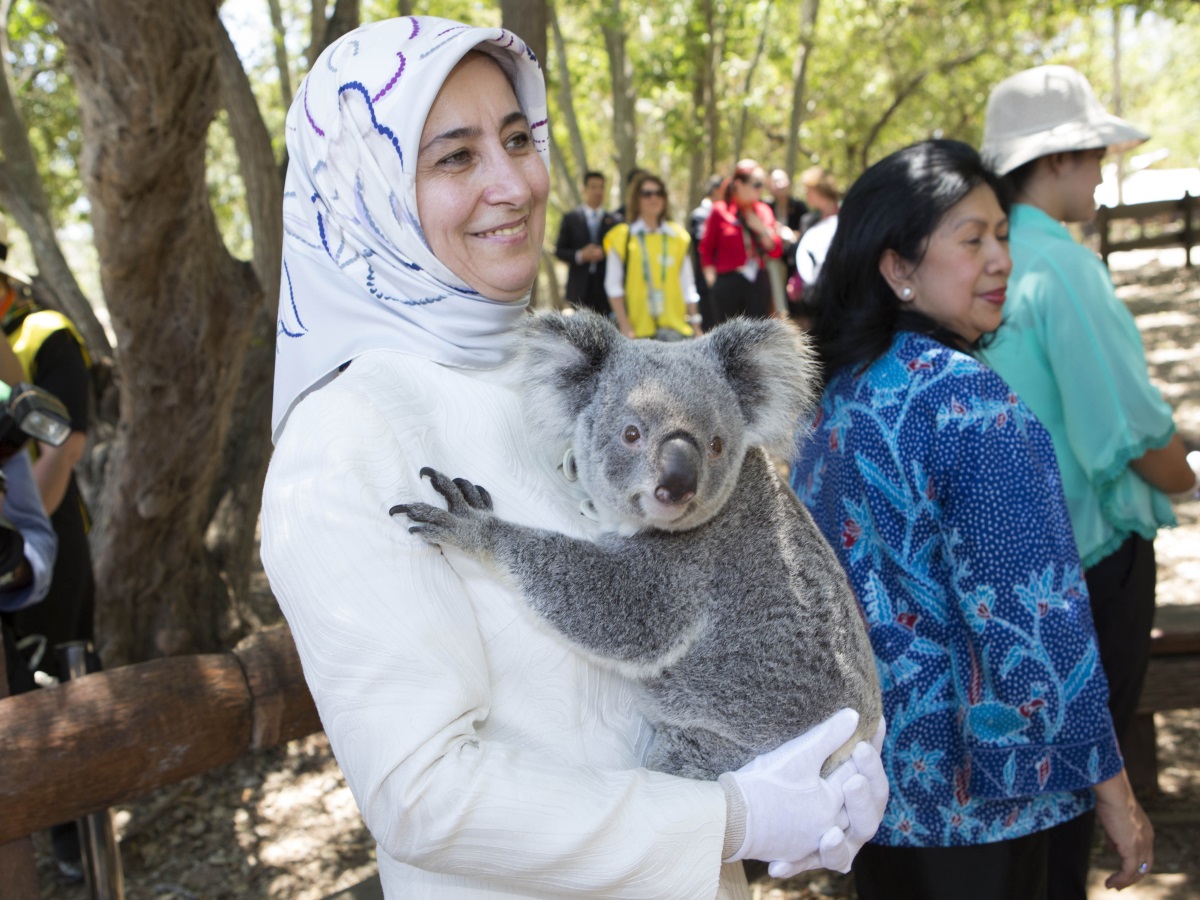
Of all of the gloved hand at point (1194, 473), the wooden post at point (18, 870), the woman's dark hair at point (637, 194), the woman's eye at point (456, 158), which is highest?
the woman's dark hair at point (637, 194)

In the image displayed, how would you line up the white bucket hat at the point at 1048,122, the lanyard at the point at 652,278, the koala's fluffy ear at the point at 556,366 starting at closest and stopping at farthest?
1. the koala's fluffy ear at the point at 556,366
2. the white bucket hat at the point at 1048,122
3. the lanyard at the point at 652,278

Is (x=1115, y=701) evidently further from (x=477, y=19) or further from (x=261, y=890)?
(x=477, y=19)

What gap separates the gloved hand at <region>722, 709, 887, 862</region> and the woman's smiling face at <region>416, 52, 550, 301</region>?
27.9 inches

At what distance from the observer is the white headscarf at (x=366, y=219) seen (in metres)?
1.32

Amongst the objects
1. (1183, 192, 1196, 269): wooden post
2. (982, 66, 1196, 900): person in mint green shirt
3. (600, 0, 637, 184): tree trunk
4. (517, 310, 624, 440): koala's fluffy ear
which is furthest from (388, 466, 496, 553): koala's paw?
(1183, 192, 1196, 269): wooden post

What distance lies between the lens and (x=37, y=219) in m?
4.63

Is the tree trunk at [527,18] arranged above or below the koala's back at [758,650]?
above

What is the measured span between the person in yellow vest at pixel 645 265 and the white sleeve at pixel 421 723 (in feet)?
22.1

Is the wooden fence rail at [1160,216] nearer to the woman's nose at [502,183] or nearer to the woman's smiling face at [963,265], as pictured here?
the woman's smiling face at [963,265]

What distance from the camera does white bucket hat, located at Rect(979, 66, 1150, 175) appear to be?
271 cm

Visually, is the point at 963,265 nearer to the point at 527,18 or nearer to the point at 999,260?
the point at 999,260

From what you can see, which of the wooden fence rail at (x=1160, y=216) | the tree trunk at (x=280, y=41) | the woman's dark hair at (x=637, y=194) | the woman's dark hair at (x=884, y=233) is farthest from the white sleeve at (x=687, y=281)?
the wooden fence rail at (x=1160, y=216)

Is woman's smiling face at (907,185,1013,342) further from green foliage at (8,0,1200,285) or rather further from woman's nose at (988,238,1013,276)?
green foliage at (8,0,1200,285)

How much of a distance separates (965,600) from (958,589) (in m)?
0.02
